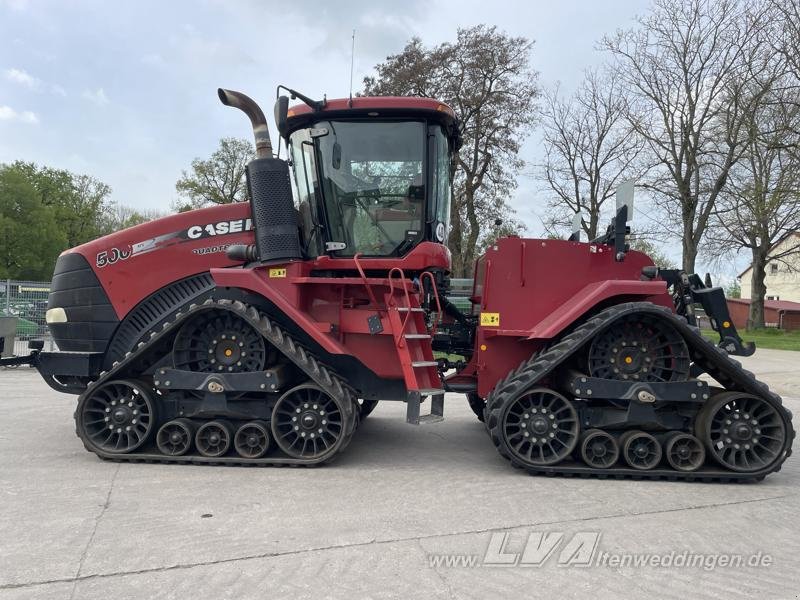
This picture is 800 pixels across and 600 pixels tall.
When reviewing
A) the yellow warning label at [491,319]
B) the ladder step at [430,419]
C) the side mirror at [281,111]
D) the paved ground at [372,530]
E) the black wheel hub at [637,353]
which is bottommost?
the paved ground at [372,530]

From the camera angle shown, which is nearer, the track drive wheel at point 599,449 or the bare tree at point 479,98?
the track drive wheel at point 599,449

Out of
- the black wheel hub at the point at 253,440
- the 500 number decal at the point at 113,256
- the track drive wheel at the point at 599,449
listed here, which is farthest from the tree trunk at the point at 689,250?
the 500 number decal at the point at 113,256

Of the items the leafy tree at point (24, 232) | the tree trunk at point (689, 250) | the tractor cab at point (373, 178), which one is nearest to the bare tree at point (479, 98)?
the tree trunk at point (689, 250)

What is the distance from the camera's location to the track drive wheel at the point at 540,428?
4.72 metres

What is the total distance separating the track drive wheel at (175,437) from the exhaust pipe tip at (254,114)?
8.27ft

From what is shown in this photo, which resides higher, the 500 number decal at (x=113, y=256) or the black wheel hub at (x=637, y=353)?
the 500 number decal at (x=113, y=256)

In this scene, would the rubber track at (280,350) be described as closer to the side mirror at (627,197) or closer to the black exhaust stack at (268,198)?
the black exhaust stack at (268,198)

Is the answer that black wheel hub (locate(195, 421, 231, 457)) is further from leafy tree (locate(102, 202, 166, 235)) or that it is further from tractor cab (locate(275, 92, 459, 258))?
leafy tree (locate(102, 202, 166, 235))

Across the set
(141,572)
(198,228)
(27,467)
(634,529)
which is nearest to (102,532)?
(141,572)

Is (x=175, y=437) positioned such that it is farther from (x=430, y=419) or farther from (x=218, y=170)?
(x=218, y=170)

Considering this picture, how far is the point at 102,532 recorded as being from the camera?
136 inches

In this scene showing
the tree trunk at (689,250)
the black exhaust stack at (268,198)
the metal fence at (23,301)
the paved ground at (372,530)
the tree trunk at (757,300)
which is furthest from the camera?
the tree trunk at (757,300)

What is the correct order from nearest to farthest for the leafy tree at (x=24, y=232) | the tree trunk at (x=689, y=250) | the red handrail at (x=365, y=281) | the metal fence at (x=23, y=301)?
the red handrail at (x=365, y=281)
the metal fence at (x=23, y=301)
the tree trunk at (x=689, y=250)
the leafy tree at (x=24, y=232)

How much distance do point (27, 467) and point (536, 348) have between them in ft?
14.7
